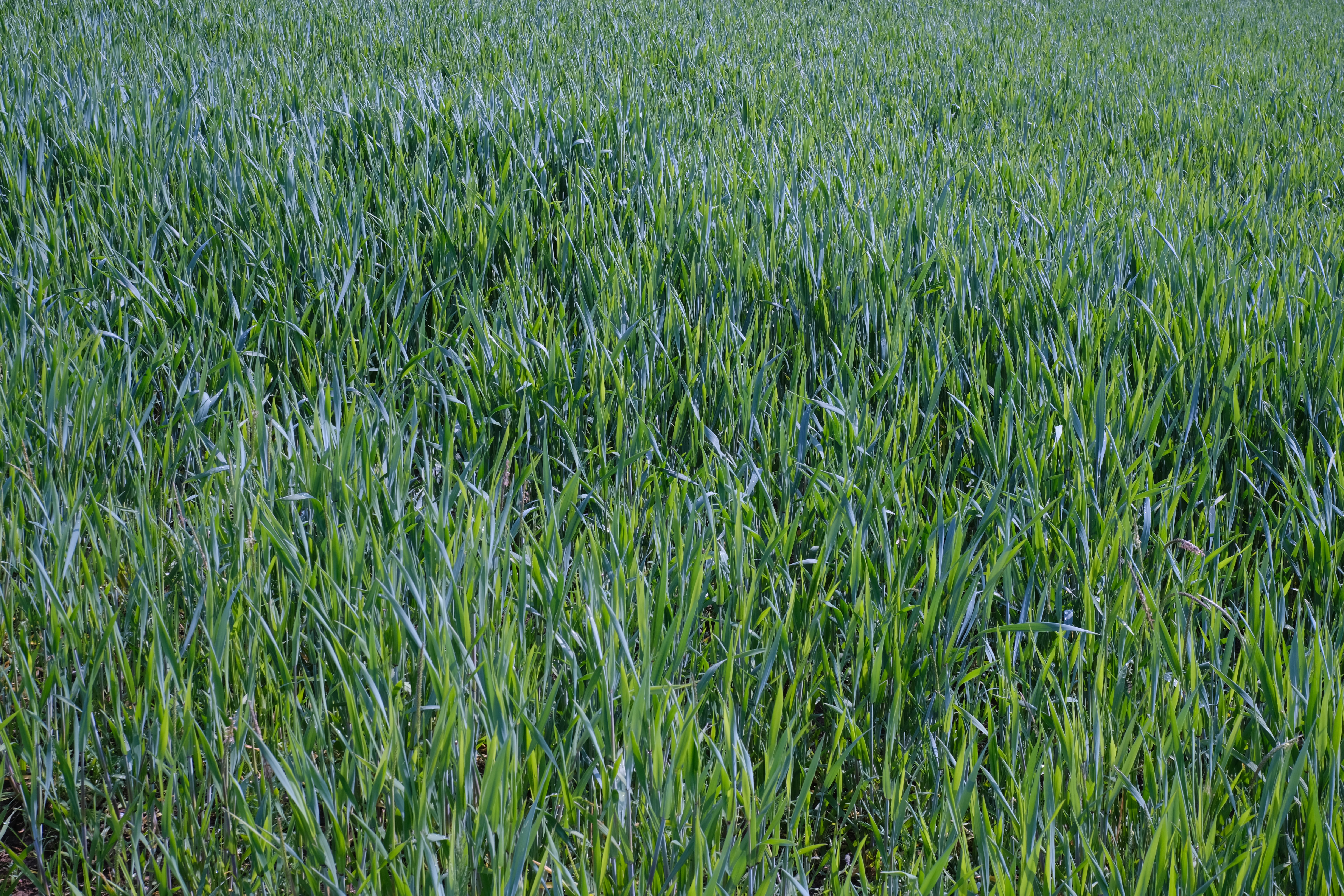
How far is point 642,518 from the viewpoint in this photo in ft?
4.28

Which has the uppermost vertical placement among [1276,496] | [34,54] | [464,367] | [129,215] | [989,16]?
[989,16]

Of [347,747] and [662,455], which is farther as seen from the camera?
[662,455]

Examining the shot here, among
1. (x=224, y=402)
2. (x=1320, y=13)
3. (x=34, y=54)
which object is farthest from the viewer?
(x=1320, y=13)

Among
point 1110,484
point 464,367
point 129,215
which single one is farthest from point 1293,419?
point 129,215

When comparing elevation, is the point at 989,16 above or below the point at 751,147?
above

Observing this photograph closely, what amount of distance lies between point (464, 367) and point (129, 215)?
1.16 m

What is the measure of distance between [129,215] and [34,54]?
2.26 m

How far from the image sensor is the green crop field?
0.83 meters

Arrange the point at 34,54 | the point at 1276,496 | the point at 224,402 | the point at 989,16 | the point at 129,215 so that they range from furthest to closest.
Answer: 1. the point at 989,16
2. the point at 34,54
3. the point at 129,215
4. the point at 224,402
5. the point at 1276,496

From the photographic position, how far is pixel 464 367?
158cm

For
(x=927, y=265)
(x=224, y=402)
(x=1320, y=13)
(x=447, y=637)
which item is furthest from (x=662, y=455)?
(x=1320, y=13)

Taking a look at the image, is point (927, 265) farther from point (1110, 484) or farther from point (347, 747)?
point (347, 747)

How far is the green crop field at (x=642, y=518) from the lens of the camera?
83 cm

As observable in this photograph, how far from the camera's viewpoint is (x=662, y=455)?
1.41 m
